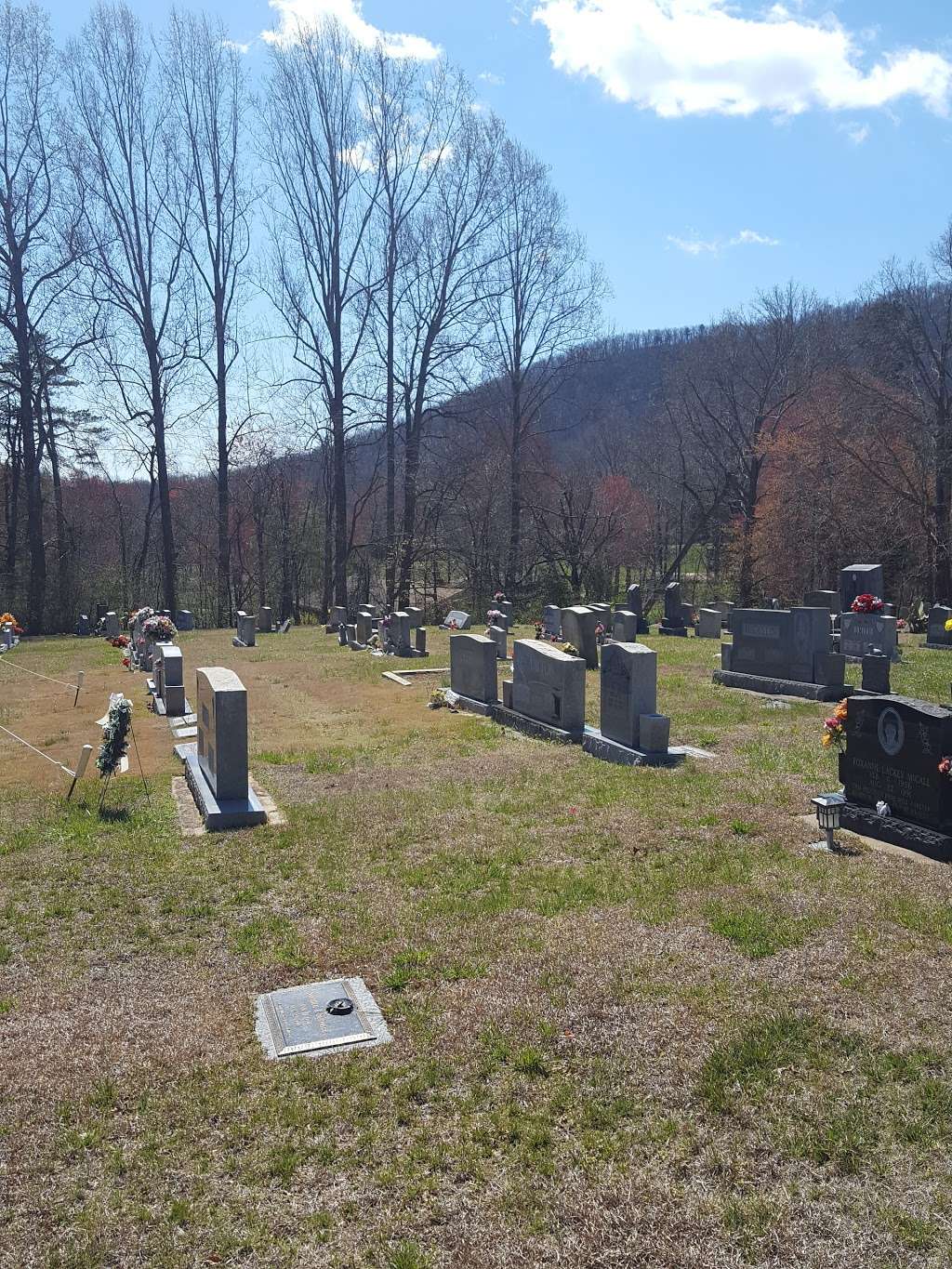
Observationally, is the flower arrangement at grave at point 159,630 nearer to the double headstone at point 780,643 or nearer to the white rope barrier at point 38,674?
the white rope barrier at point 38,674

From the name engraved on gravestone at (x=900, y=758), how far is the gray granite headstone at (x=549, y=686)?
438 cm

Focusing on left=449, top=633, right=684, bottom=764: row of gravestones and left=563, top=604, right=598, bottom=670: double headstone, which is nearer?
left=449, top=633, right=684, bottom=764: row of gravestones

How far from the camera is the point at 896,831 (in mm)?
7055

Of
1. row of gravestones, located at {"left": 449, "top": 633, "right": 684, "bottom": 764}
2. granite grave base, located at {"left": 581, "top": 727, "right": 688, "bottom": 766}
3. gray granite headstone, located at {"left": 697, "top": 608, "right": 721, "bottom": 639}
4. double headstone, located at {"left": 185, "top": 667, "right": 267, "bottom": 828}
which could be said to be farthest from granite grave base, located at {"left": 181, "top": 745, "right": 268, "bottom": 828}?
gray granite headstone, located at {"left": 697, "top": 608, "right": 721, "bottom": 639}

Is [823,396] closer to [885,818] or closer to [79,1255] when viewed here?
[885,818]

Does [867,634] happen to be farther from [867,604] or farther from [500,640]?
[500,640]

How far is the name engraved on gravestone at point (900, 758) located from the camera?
22.5 ft

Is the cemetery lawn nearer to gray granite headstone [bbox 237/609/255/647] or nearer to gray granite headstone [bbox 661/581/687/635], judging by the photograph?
gray granite headstone [bbox 237/609/255/647]

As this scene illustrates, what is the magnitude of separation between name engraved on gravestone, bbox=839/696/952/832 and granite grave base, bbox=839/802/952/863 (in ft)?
0.30

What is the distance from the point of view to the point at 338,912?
607 cm

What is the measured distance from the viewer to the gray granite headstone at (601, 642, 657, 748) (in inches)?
413

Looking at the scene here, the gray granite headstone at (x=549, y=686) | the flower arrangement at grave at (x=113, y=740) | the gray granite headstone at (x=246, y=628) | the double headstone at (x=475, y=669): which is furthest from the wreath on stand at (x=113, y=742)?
the gray granite headstone at (x=246, y=628)

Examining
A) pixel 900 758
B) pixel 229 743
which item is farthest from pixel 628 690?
pixel 229 743

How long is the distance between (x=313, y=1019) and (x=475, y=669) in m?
9.75
